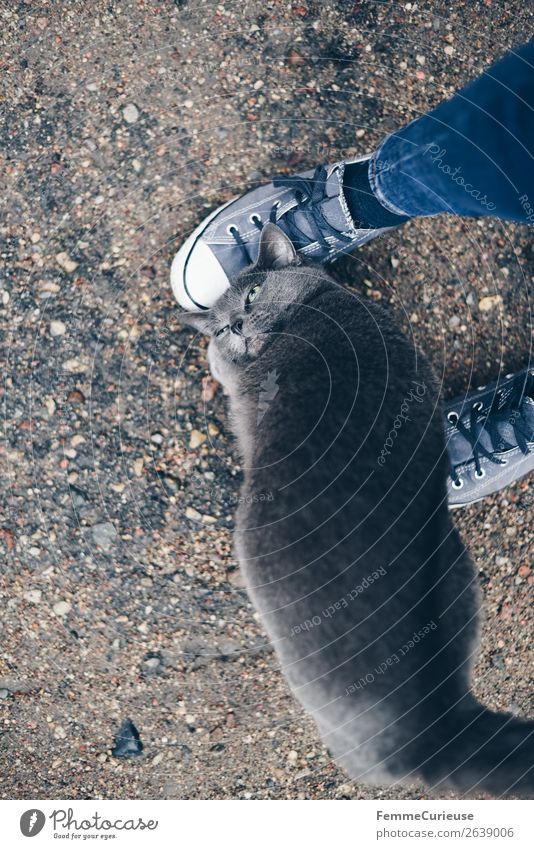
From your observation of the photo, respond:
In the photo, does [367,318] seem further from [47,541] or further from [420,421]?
[47,541]

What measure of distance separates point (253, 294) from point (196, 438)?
2.22 ft

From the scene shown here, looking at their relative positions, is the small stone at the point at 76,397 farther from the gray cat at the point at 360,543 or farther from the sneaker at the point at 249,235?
the gray cat at the point at 360,543

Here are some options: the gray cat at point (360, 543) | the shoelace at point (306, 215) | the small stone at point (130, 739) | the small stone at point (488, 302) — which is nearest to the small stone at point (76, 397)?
the gray cat at point (360, 543)

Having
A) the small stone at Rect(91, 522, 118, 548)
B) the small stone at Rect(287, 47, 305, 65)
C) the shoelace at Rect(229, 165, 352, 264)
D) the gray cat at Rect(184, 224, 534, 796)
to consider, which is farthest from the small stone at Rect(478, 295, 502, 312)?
the small stone at Rect(91, 522, 118, 548)

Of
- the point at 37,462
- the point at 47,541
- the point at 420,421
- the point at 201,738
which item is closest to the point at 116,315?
the point at 37,462

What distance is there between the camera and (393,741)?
193cm

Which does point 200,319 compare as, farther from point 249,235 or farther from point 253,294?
point 249,235

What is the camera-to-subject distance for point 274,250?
2250 mm

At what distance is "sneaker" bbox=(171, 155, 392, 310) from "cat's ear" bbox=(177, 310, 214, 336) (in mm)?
112

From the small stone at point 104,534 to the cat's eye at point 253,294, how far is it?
114 cm

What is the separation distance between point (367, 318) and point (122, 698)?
6.40 ft

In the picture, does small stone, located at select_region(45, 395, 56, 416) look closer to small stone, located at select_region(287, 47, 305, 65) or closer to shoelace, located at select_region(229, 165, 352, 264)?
shoelace, located at select_region(229, 165, 352, 264)

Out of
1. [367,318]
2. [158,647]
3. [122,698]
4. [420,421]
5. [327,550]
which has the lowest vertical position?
[122,698]

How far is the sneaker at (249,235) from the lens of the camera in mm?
2381
